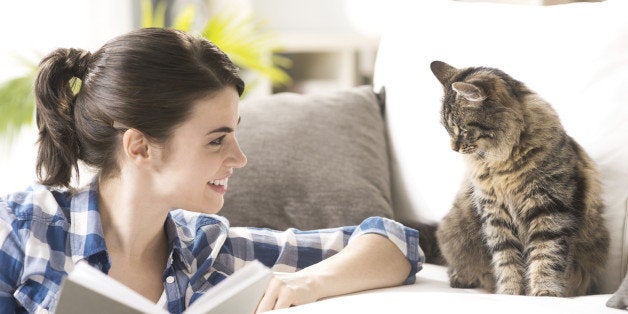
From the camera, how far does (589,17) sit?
1584mm

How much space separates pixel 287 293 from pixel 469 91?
1.53 feet

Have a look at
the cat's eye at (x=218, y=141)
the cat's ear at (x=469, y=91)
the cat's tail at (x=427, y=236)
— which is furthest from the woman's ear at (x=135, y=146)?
the cat's tail at (x=427, y=236)

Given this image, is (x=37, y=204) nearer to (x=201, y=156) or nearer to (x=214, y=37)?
(x=201, y=156)

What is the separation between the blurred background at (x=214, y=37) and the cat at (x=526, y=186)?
1.60 m

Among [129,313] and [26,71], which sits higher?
[129,313]

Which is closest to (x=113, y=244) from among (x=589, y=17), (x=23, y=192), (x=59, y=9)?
(x=23, y=192)

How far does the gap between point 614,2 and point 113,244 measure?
106 cm

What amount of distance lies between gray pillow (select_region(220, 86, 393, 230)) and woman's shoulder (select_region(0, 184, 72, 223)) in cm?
47

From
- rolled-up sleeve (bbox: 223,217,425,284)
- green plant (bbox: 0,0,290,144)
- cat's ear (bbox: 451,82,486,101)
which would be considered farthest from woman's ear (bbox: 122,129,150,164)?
green plant (bbox: 0,0,290,144)

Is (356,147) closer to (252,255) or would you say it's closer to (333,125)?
(333,125)

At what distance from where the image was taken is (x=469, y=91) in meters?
1.42

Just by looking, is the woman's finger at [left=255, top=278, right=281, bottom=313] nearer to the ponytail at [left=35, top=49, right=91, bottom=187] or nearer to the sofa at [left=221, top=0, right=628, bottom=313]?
the sofa at [left=221, top=0, right=628, bottom=313]

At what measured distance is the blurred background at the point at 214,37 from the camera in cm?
286

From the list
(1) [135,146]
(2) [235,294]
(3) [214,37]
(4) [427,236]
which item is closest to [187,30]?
(3) [214,37]
